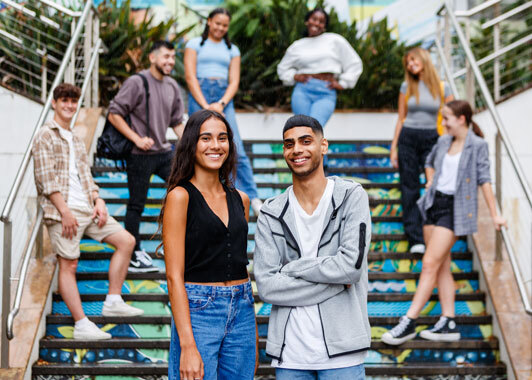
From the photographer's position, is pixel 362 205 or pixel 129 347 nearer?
pixel 362 205

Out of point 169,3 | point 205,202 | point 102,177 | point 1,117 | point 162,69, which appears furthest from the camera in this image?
point 169,3

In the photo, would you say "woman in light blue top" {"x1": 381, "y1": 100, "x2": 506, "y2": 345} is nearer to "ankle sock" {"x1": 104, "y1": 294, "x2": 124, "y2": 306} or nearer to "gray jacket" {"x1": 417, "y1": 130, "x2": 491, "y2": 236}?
"gray jacket" {"x1": 417, "y1": 130, "x2": 491, "y2": 236}

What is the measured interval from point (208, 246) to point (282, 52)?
835cm

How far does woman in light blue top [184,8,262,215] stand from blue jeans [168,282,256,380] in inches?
131

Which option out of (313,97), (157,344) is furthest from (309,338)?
(313,97)

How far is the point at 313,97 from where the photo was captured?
6539 mm

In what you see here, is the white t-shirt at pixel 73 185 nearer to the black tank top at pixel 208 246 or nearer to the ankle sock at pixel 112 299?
the ankle sock at pixel 112 299

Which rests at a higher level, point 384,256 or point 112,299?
point 384,256

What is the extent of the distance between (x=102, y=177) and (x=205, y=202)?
4646 mm

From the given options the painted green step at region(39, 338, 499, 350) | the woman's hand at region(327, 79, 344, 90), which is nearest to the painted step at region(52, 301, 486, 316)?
the painted green step at region(39, 338, 499, 350)

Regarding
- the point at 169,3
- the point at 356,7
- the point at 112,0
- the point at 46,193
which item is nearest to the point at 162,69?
the point at 46,193

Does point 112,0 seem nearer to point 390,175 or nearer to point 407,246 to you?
point 390,175

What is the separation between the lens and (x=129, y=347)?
4934mm

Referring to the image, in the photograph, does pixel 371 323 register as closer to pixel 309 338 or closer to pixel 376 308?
pixel 376 308
